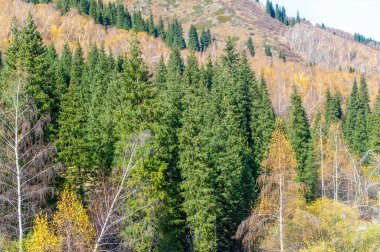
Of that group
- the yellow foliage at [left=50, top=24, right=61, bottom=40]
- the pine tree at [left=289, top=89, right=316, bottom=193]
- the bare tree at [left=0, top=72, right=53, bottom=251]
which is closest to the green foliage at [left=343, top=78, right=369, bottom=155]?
the pine tree at [left=289, top=89, right=316, bottom=193]

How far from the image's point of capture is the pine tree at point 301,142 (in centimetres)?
4428

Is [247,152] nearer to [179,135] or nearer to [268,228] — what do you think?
[179,135]

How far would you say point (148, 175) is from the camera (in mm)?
24203

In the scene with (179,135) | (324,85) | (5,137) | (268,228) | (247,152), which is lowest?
(324,85)

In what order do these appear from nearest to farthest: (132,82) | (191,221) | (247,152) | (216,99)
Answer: (132,82) → (191,221) → (247,152) → (216,99)

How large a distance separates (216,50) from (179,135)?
107153mm

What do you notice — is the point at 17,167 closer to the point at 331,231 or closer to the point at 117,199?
the point at 117,199

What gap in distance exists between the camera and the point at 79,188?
97.1ft

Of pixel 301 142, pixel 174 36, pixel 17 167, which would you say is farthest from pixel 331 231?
pixel 174 36

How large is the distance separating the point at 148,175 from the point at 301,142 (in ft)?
89.6

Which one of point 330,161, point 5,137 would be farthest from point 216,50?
point 5,137

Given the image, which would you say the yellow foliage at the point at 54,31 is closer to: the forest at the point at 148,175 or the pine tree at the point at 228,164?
the forest at the point at 148,175

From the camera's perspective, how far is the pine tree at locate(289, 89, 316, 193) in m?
44.3

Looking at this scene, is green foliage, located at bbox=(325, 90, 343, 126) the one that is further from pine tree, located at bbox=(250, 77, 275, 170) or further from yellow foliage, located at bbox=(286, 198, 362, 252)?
yellow foliage, located at bbox=(286, 198, 362, 252)
